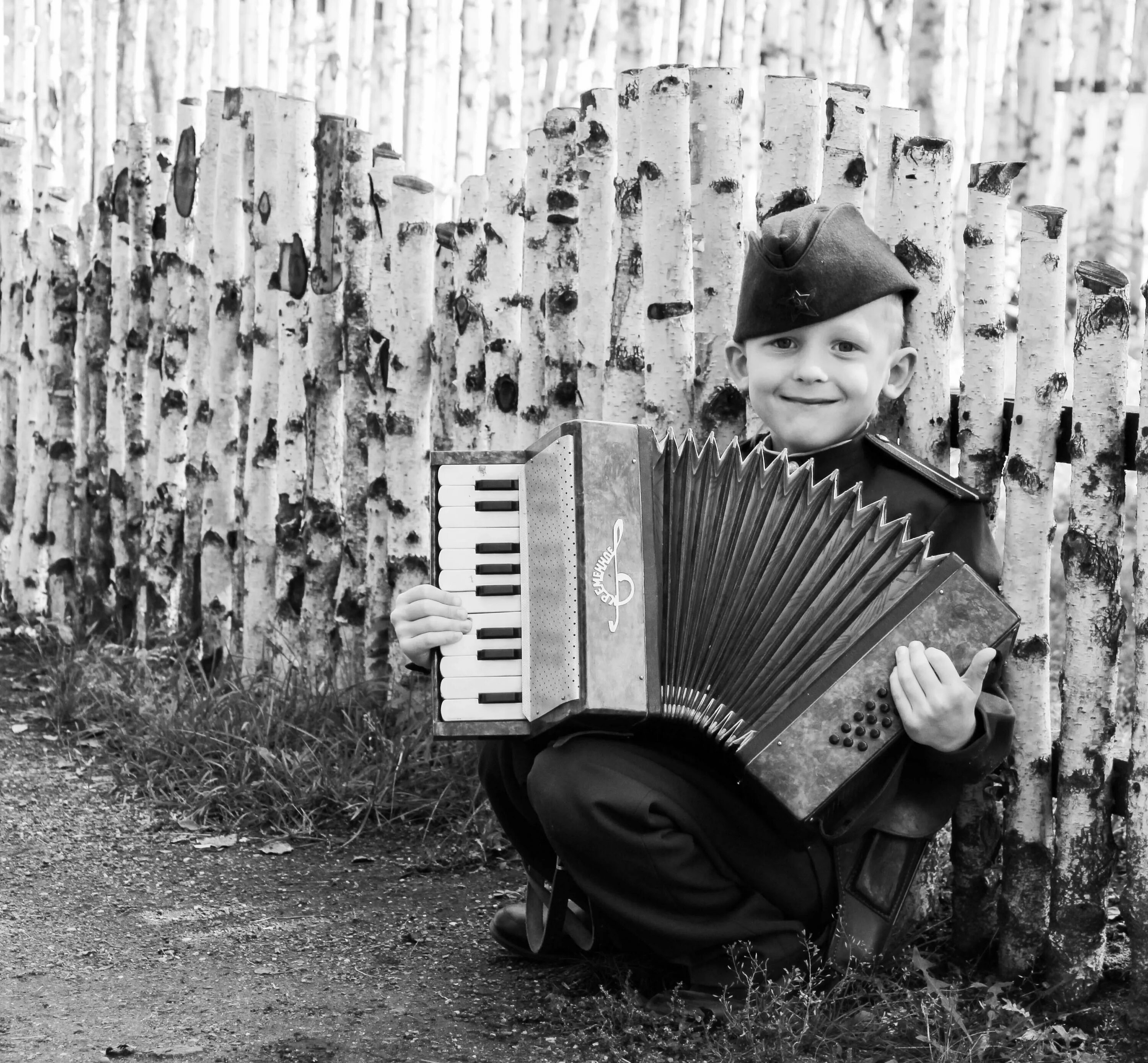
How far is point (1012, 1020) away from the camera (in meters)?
2.68

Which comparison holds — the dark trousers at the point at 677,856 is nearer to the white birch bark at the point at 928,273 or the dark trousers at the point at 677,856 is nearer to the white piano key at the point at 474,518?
the white piano key at the point at 474,518

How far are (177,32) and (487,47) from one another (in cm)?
234

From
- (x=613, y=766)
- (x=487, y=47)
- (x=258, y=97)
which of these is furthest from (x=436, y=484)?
(x=487, y=47)

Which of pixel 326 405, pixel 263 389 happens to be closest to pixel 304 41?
pixel 263 389

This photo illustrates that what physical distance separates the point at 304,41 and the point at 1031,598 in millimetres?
8643

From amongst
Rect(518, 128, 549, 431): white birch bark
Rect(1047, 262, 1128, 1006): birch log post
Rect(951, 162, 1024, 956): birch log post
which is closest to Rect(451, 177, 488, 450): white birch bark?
Rect(518, 128, 549, 431): white birch bark

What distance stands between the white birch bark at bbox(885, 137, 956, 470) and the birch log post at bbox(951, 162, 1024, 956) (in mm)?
51

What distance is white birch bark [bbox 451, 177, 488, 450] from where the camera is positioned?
4.02m

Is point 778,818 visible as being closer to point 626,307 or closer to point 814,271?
point 814,271

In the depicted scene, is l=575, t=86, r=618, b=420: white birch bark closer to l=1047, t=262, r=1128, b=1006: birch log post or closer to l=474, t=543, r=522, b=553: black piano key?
l=474, t=543, r=522, b=553: black piano key

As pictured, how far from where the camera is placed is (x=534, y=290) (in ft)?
12.6

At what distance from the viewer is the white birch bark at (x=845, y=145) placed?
3.11 metres

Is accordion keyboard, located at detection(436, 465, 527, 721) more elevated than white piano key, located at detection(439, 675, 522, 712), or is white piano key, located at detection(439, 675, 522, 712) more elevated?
accordion keyboard, located at detection(436, 465, 527, 721)

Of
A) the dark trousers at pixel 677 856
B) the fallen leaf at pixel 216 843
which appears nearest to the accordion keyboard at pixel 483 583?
the dark trousers at pixel 677 856
